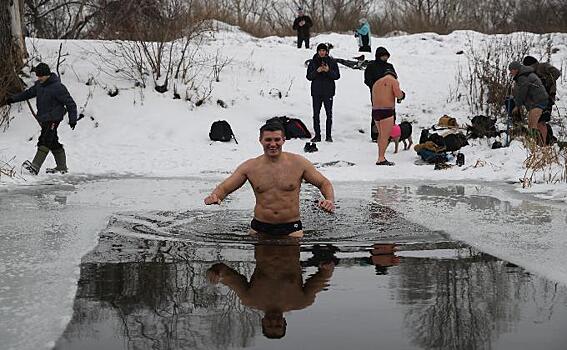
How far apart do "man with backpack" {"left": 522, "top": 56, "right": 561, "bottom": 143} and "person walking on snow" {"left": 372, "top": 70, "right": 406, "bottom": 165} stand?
2567mm

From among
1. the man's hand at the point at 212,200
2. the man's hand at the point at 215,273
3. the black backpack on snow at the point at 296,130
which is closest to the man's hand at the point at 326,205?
the man's hand at the point at 212,200

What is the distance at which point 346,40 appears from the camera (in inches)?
1046

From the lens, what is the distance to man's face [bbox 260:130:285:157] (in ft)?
20.2

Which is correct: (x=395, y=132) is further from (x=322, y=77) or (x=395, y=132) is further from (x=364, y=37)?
(x=364, y=37)

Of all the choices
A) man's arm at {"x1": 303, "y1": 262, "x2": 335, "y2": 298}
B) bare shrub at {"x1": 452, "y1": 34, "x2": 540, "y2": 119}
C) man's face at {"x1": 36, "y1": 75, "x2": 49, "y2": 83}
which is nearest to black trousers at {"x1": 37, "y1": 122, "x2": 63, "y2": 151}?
man's face at {"x1": 36, "y1": 75, "x2": 49, "y2": 83}

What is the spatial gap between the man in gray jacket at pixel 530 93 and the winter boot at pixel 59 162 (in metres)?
7.70

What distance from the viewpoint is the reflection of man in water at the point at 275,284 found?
3851 mm

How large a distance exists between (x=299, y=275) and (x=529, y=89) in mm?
9270

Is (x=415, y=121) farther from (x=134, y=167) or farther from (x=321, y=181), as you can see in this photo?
(x=321, y=181)

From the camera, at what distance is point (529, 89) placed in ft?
41.7

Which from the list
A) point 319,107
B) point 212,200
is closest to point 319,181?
point 212,200

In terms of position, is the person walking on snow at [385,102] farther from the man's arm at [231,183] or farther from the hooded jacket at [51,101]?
the man's arm at [231,183]

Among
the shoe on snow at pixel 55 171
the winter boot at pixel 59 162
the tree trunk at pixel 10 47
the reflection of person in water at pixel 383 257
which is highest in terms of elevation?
the tree trunk at pixel 10 47

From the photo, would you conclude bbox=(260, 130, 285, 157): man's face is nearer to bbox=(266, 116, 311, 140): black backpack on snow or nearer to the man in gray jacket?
the man in gray jacket
